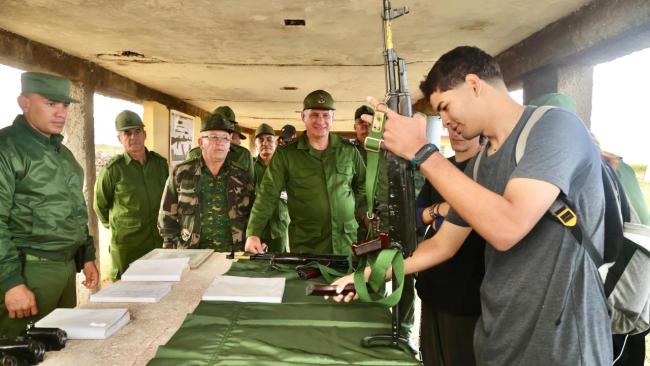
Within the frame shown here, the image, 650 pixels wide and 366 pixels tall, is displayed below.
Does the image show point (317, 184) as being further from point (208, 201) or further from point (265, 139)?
point (265, 139)

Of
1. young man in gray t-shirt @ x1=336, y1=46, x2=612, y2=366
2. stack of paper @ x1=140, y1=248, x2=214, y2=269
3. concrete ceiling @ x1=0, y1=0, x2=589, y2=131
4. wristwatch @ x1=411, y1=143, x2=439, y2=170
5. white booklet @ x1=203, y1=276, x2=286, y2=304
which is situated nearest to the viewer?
young man in gray t-shirt @ x1=336, y1=46, x2=612, y2=366

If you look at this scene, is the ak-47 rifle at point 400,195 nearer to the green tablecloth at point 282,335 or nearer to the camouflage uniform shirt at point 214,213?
the green tablecloth at point 282,335

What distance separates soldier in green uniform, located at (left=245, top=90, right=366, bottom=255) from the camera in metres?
3.28

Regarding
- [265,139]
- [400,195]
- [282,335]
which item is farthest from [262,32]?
[282,335]

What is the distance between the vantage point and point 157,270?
79.0 inches

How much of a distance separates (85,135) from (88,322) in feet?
13.4

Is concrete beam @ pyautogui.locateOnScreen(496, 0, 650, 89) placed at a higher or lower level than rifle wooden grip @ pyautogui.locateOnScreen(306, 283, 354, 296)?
higher

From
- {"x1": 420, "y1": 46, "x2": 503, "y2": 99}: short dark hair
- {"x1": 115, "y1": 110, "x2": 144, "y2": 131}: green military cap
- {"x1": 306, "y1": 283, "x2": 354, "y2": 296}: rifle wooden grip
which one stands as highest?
{"x1": 115, "y1": 110, "x2": 144, "y2": 131}: green military cap

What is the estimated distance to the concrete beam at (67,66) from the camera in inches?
141

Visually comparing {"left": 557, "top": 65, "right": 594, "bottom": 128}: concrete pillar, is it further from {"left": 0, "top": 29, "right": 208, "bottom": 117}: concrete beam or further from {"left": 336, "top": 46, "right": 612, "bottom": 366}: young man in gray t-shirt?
{"left": 0, "top": 29, "right": 208, "bottom": 117}: concrete beam

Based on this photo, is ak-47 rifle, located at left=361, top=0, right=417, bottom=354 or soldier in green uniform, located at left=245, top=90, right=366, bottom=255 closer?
ak-47 rifle, located at left=361, top=0, right=417, bottom=354

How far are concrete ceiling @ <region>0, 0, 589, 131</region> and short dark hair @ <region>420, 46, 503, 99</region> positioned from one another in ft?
5.36

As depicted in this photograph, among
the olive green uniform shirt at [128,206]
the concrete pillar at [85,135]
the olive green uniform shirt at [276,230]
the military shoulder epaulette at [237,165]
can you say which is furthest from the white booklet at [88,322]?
the concrete pillar at [85,135]

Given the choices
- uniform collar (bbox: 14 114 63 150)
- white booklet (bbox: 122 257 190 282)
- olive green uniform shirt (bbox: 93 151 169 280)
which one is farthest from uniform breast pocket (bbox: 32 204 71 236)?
olive green uniform shirt (bbox: 93 151 169 280)
